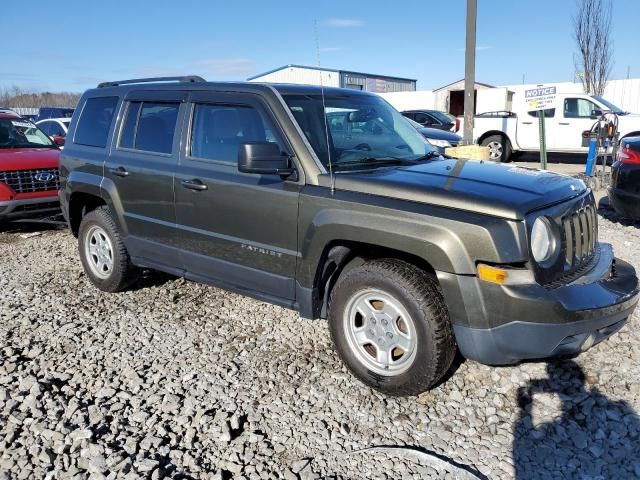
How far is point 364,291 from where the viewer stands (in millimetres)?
3293

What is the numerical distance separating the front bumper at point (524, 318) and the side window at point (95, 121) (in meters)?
3.55

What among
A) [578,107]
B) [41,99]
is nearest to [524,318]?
[578,107]

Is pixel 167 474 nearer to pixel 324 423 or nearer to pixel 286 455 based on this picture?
pixel 286 455

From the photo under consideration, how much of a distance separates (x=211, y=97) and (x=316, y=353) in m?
2.06

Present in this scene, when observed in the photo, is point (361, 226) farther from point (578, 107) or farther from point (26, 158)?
point (578, 107)

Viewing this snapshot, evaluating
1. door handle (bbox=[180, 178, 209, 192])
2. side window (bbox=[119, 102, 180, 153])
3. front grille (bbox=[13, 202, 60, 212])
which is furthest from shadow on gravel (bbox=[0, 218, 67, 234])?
door handle (bbox=[180, 178, 209, 192])

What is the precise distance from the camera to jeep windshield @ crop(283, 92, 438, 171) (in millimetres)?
3682

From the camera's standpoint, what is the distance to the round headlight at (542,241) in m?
2.90

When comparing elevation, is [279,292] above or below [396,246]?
below

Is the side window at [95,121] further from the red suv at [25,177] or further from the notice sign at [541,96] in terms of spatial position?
the notice sign at [541,96]

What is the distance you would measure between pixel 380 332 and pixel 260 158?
130 centimetres

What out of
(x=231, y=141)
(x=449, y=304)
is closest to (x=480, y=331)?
(x=449, y=304)

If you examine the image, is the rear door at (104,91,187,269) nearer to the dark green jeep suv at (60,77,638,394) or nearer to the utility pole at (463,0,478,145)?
the dark green jeep suv at (60,77,638,394)

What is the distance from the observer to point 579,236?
10.8ft
